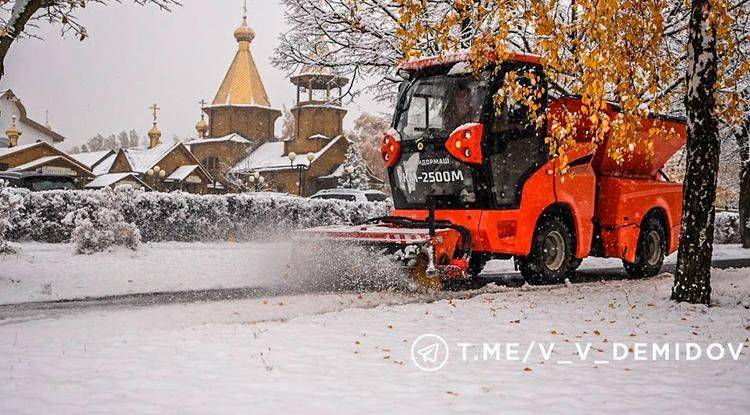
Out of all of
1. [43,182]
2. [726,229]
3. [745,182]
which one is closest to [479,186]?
[745,182]

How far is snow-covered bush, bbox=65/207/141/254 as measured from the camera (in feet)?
45.3

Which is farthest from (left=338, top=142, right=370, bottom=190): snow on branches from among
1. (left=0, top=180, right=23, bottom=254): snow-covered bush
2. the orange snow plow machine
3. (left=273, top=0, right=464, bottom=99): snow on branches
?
the orange snow plow machine

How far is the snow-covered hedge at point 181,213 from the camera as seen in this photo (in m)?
16.6

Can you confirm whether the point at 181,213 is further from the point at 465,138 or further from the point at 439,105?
the point at 465,138

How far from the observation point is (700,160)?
8352mm

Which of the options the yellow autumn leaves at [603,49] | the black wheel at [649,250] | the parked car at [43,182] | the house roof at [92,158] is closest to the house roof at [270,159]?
the house roof at [92,158]

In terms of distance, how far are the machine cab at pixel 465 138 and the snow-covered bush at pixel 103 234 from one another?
688 cm

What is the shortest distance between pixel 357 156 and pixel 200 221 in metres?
40.7

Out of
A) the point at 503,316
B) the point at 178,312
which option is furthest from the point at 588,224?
the point at 178,312

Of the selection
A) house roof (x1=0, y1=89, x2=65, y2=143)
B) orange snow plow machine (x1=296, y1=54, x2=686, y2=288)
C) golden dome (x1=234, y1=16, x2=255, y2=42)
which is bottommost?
orange snow plow machine (x1=296, y1=54, x2=686, y2=288)

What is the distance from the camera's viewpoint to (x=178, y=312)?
312 inches

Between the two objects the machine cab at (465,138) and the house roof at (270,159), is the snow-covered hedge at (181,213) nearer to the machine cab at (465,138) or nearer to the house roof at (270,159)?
the machine cab at (465,138)

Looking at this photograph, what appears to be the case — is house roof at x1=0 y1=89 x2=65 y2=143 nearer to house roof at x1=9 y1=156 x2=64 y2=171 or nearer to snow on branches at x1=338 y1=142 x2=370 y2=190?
house roof at x1=9 y1=156 x2=64 y2=171

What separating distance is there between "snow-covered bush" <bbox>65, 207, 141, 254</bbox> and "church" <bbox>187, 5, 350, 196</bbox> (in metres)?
42.1
